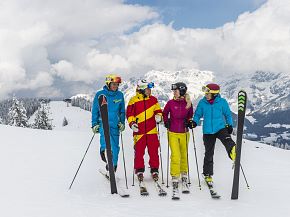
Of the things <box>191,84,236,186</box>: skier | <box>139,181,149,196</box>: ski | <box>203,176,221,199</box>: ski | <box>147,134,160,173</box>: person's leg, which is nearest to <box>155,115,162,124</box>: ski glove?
<box>147,134,160,173</box>: person's leg

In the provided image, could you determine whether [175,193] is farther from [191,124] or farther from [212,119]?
[212,119]

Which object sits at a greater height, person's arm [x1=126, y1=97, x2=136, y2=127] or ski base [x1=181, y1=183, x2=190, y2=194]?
person's arm [x1=126, y1=97, x2=136, y2=127]

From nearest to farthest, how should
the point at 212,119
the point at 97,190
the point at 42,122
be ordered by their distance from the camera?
the point at 97,190
the point at 212,119
the point at 42,122

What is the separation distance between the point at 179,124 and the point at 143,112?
0.98 m

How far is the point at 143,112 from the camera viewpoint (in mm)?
9305

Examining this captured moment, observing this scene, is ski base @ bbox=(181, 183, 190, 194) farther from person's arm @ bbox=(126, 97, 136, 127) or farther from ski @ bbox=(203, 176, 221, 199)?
person's arm @ bbox=(126, 97, 136, 127)

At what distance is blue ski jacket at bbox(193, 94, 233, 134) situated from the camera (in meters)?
9.05

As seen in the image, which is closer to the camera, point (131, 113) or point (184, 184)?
point (184, 184)

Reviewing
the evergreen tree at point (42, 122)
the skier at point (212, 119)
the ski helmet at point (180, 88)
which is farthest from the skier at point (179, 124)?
the evergreen tree at point (42, 122)

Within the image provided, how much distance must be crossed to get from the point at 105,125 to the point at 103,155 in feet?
5.34

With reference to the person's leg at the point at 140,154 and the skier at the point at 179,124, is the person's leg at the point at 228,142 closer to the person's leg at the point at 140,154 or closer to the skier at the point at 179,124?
the skier at the point at 179,124

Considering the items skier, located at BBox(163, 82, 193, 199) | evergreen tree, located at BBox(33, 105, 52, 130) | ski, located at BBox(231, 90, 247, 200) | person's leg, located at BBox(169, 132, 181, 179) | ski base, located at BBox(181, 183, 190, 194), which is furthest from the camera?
evergreen tree, located at BBox(33, 105, 52, 130)

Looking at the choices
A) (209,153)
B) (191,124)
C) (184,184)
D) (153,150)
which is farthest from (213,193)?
(153,150)

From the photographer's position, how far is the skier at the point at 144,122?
30.3 ft
